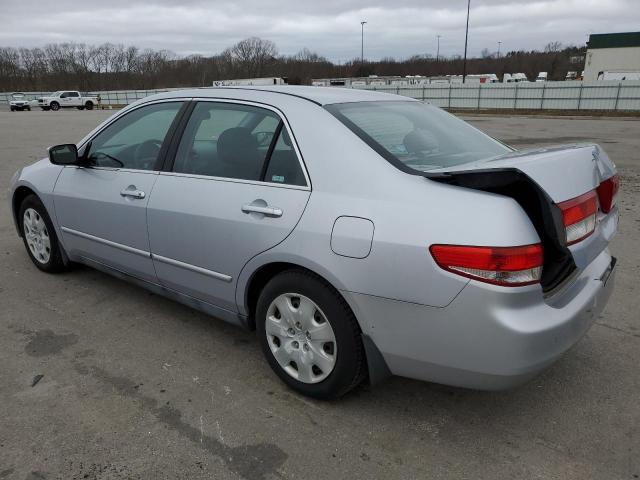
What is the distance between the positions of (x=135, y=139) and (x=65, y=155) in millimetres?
548

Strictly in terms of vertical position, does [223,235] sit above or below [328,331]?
above

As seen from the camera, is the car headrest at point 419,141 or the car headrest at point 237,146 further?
the car headrest at point 237,146

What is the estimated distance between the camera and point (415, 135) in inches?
119

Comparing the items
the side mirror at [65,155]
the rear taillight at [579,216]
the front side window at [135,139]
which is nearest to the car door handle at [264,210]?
the front side window at [135,139]

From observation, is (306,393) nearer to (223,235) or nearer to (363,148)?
(223,235)

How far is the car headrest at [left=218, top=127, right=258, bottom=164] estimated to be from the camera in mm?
2941

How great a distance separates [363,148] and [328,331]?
0.89 meters

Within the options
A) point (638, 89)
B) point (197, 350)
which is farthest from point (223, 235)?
point (638, 89)

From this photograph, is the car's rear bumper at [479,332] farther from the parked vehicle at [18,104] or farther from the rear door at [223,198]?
the parked vehicle at [18,104]

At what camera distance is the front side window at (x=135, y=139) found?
346cm

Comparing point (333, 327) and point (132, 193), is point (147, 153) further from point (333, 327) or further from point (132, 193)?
point (333, 327)

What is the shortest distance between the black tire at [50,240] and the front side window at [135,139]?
0.85 metres

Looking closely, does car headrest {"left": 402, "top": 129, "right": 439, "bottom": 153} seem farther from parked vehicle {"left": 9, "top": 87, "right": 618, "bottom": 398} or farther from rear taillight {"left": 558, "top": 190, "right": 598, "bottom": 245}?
rear taillight {"left": 558, "top": 190, "right": 598, "bottom": 245}

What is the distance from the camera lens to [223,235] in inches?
113
